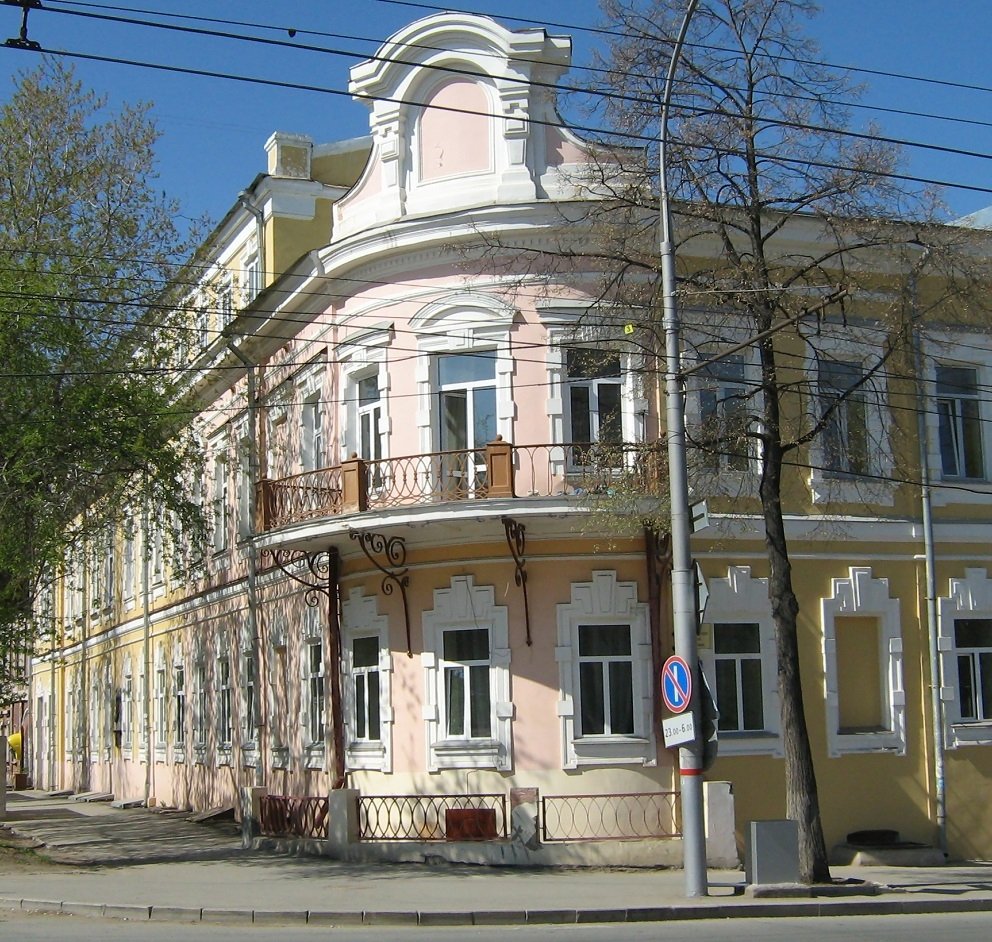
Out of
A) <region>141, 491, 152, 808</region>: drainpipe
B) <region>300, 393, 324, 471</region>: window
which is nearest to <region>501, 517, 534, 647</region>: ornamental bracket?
<region>300, 393, 324, 471</region>: window

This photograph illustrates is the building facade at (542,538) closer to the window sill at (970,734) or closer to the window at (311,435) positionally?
the window sill at (970,734)

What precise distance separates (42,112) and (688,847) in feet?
53.2

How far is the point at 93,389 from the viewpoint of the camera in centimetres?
2141

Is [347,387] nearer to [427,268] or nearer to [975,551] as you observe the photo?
[427,268]

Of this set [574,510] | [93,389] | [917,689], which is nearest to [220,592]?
[93,389]

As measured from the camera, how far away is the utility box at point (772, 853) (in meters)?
15.6

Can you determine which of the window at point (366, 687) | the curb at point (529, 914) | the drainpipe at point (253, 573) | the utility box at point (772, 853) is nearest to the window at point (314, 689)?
the window at point (366, 687)

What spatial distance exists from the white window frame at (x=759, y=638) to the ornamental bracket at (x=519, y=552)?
252 cm

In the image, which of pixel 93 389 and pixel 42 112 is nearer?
pixel 93 389

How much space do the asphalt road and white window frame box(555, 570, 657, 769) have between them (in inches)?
189

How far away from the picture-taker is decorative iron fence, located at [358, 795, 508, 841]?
1911 cm

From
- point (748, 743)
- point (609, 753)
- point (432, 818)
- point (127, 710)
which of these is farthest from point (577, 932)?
point (127, 710)

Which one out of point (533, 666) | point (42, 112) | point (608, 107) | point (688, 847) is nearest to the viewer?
point (688, 847)

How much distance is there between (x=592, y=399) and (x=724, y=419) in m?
2.86
